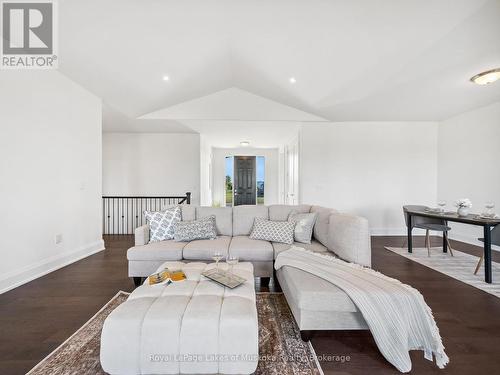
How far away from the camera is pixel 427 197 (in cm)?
535

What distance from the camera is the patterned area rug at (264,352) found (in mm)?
1493

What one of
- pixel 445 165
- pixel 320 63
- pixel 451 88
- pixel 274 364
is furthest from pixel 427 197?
pixel 274 364

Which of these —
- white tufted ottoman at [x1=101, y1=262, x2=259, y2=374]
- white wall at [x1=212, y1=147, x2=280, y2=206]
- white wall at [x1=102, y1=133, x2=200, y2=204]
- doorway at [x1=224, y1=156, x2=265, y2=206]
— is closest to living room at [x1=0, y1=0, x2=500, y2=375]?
white tufted ottoman at [x1=101, y1=262, x2=259, y2=374]

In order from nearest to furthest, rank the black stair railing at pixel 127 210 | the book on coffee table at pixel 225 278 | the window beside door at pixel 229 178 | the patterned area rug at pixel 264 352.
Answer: the patterned area rug at pixel 264 352 < the book on coffee table at pixel 225 278 < the black stair railing at pixel 127 210 < the window beside door at pixel 229 178

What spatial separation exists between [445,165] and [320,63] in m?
3.97

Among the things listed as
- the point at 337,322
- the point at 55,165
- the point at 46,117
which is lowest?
the point at 337,322

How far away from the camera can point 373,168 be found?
211 inches

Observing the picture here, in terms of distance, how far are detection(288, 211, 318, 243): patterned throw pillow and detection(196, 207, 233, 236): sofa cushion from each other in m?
0.88

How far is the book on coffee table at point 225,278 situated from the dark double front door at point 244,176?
6.96 meters

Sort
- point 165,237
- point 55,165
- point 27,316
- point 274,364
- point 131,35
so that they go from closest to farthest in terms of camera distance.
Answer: point 274,364, point 27,316, point 131,35, point 165,237, point 55,165

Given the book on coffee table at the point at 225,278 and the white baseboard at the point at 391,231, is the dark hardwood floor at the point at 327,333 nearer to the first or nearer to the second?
the book on coffee table at the point at 225,278

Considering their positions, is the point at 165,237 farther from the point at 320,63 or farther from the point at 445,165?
the point at 445,165

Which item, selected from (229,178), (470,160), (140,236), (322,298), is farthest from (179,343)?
(229,178)

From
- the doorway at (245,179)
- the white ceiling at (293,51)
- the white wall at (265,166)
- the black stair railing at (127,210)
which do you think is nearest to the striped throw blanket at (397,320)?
the white ceiling at (293,51)
